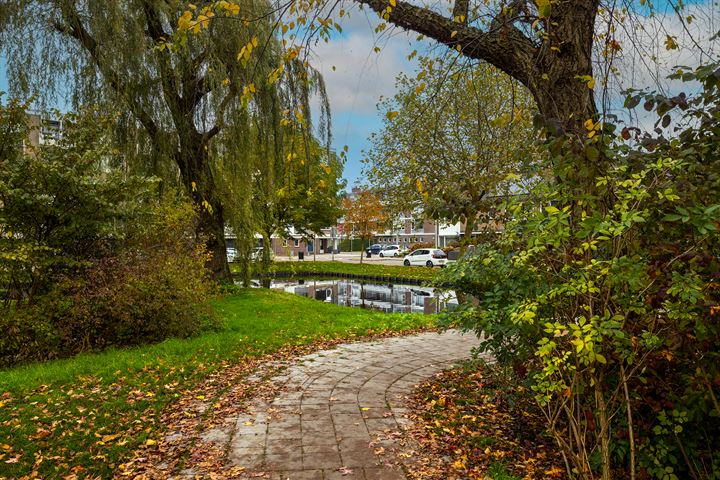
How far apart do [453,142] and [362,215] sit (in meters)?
18.9

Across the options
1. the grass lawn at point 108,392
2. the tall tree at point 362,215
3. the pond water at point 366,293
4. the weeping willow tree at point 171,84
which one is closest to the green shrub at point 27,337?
the grass lawn at point 108,392

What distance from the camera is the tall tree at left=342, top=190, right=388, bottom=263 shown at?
107ft

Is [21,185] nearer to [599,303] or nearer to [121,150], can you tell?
[121,150]

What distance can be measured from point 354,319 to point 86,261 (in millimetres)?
4980

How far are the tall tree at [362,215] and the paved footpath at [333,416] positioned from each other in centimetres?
2616

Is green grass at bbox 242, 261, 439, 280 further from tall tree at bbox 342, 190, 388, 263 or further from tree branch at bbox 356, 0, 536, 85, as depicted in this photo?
tree branch at bbox 356, 0, 536, 85

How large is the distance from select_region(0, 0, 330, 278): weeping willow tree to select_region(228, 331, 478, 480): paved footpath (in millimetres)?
4081

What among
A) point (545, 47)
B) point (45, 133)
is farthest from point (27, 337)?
point (545, 47)

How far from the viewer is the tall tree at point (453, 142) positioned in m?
4.21

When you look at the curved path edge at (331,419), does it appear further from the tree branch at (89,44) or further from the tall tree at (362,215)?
the tall tree at (362,215)

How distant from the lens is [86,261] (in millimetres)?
6695

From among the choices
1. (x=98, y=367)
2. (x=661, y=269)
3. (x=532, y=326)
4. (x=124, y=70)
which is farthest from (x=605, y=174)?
(x=124, y=70)

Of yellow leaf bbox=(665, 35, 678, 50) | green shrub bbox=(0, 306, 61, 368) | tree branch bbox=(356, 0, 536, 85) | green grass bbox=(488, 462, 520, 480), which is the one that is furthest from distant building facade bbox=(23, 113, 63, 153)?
yellow leaf bbox=(665, 35, 678, 50)

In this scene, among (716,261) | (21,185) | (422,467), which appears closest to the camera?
(716,261)
